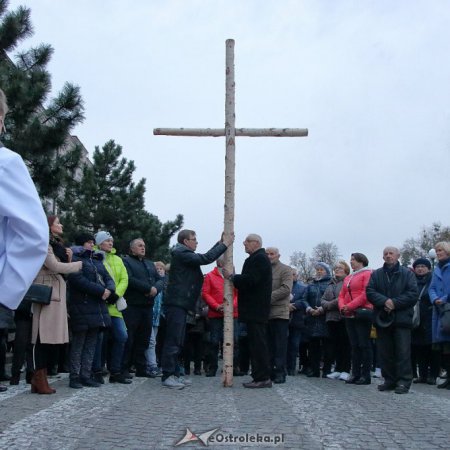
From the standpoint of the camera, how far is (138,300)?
10211 millimetres

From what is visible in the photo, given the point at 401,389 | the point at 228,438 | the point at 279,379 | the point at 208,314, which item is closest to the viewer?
the point at 228,438

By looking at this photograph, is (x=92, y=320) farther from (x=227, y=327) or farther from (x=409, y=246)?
(x=409, y=246)

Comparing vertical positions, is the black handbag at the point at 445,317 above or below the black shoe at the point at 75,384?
above

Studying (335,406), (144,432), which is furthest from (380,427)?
(144,432)

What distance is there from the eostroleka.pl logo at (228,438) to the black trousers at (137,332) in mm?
4897

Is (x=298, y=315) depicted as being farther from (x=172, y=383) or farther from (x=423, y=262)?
(x=172, y=383)

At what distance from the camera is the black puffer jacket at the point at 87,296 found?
339 inches

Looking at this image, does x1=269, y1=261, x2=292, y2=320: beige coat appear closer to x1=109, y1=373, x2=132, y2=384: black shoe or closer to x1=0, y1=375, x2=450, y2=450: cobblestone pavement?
x1=0, y1=375, x2=450, y2=450: cobblestone pavement

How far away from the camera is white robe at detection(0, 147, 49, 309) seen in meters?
2.18

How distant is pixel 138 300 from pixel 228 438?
528 centimetres

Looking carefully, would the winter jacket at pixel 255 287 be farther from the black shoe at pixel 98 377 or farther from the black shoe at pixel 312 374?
the black shoe at pixel 312 374

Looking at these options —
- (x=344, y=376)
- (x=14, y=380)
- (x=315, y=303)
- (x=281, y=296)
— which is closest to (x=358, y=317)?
(x=281, y=296)

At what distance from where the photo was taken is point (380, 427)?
19.2 feet

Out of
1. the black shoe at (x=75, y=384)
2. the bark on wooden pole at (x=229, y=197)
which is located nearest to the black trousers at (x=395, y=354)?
the bark on wooden pole at (x=229, y=197)
